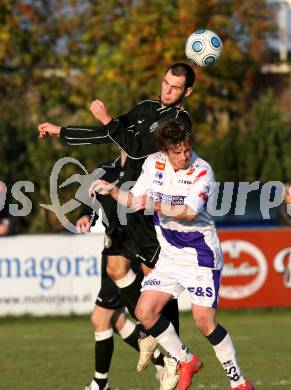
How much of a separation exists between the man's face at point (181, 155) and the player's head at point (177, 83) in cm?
76

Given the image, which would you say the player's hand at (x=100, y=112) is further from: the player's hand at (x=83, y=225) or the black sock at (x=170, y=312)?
the black sock at (x=170, y=312)

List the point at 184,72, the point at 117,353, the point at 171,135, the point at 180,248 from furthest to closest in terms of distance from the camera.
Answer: the point at 117,353 < the point at 184,72 < the point at 180,248 < the point at 171,135

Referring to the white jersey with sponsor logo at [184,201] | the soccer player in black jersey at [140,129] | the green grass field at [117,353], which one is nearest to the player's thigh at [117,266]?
the soccer player in black jersey at [140,129]

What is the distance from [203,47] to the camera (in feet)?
30.3

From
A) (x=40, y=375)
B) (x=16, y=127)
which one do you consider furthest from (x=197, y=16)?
(x=40, y=375)

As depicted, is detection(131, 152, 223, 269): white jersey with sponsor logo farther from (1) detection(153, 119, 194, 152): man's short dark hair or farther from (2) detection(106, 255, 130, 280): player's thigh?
(2) detection(106, 255, 130, 280): player's thigh

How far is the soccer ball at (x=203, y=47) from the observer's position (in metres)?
9.24

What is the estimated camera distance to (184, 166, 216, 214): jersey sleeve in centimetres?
838

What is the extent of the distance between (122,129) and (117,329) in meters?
1.92

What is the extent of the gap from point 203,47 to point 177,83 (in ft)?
1.53

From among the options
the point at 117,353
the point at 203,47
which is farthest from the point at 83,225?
the point at 117,353

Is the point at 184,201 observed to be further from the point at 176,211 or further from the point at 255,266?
the point at 255,266

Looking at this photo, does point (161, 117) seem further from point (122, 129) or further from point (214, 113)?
point (214, 113)

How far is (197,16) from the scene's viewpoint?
30.1 meters
